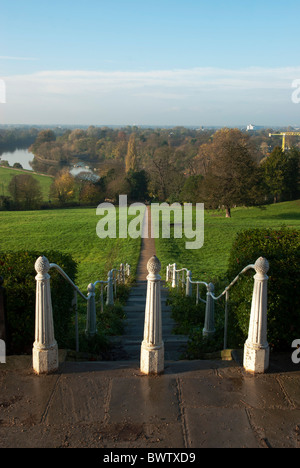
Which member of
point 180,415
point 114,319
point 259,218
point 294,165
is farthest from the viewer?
point 294,165

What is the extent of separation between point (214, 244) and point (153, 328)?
21.4m

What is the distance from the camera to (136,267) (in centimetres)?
1900

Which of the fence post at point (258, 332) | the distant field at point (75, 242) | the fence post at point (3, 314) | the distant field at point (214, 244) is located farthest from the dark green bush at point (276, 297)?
the distant field at point (75, 242)

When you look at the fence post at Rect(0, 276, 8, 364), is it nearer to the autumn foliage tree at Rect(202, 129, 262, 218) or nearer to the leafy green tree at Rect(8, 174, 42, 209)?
the autumn foliage tree at Rect(202, 129, 262, 218)

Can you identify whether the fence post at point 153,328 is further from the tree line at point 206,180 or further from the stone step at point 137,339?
the tree line at point 206,180

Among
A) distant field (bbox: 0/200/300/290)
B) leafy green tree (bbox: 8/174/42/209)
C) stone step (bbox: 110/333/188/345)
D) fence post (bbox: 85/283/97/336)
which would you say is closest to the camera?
fence post (bbox: 85/283/97/336)

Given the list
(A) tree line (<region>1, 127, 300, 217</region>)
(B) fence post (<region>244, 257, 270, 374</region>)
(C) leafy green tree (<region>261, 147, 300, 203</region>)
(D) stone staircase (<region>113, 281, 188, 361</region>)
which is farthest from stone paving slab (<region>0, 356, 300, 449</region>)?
(C) leafy green tree (<region>261, 147, 300, 203</region>)

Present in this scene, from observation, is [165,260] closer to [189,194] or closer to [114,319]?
[114,319]

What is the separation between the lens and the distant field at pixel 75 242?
816 inches

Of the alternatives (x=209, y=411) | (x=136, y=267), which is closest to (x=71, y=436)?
(x=209, y=411)

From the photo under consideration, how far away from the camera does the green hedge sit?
523 centimetres

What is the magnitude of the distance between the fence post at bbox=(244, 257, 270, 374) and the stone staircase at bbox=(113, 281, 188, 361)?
1.60 meters

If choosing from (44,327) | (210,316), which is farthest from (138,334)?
(44,327)

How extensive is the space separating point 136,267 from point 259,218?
22242mm
